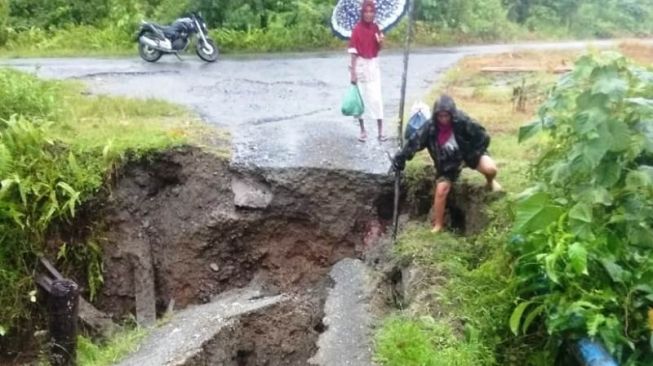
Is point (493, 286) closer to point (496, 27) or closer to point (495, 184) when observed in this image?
point (495, 184)

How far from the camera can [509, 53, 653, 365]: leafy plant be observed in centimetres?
504

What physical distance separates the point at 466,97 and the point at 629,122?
247 inches

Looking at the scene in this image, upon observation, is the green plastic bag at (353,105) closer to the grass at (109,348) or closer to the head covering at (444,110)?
the head covering at (444,110)

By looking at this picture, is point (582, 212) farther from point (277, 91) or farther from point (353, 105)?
point (277, 91)

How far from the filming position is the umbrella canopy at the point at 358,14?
8867 mm

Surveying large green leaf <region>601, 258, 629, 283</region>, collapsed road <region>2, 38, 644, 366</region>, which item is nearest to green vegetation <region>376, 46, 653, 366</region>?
large green leaf <region>601, 258, 629, 283</region>

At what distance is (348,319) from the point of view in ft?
22.8

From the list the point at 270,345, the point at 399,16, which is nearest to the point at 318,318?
the point at 270,345

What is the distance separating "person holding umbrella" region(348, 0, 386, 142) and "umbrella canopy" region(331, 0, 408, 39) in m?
0.08

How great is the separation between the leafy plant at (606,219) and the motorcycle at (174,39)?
32.0ft

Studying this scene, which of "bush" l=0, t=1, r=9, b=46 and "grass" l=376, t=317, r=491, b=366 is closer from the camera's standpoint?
"grass" l=376, t=317, r=491, b=366

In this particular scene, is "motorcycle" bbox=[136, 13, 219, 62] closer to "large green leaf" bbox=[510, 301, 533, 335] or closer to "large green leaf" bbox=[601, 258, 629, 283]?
"large green leaf" bbox=[510, 301, 533, 335]

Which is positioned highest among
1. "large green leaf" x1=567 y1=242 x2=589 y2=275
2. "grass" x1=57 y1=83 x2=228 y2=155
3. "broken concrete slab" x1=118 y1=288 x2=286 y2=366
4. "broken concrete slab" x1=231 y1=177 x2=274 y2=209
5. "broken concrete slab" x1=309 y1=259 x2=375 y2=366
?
"large green leaf" x1=567 y1=242 x2=589 y2=275

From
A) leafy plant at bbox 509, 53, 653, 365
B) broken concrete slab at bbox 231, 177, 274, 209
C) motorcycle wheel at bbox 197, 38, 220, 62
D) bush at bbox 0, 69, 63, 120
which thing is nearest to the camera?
leafy plant at bbox 509, 53, 653, 365
